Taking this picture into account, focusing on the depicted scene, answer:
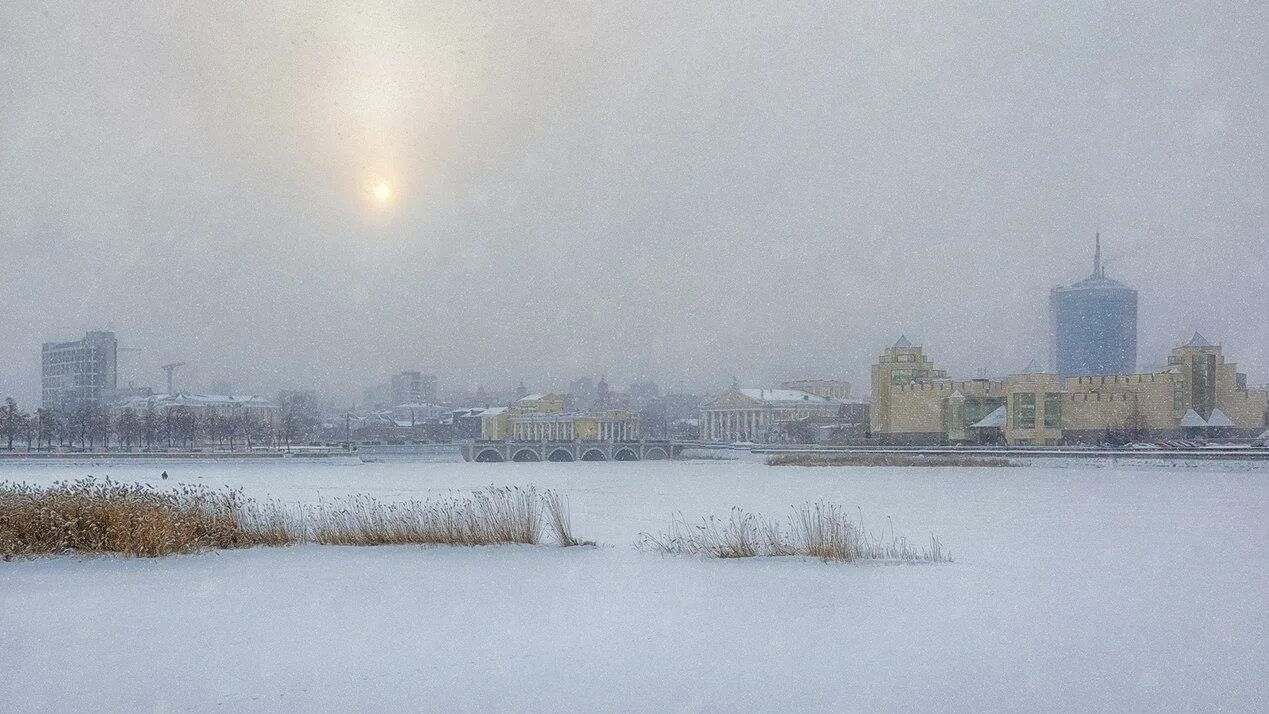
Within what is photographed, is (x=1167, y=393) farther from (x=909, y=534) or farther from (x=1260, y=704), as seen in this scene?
(x=1260, y=704)

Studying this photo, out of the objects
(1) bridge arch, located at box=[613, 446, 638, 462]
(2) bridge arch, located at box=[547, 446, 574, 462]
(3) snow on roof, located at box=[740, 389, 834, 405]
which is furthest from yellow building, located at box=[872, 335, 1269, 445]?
(3) snow on roof, located at box=[740, 389, 834, 405]

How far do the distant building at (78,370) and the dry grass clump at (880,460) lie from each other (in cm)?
9987

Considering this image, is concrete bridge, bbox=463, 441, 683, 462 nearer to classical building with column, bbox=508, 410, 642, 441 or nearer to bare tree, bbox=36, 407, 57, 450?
classical building with column, bbox=508, 410, 642, 441

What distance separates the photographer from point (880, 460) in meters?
70.6

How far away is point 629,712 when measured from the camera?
648 centimetres

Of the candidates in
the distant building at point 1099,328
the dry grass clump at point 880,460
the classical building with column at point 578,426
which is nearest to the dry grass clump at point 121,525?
the dry grass clump at point 880,460

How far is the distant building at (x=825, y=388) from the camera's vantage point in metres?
147

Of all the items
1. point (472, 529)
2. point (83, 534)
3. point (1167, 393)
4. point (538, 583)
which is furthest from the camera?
point (1167, 393)

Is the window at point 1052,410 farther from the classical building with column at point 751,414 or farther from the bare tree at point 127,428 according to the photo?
the bare tree at point 127,428

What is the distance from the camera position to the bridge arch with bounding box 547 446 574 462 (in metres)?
98.3

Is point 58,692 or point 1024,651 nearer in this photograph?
point 58,692

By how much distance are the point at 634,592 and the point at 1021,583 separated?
15.3ft

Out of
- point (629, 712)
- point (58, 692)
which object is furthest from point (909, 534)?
point (58, 692)

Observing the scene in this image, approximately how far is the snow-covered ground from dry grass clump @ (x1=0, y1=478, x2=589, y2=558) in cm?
55
